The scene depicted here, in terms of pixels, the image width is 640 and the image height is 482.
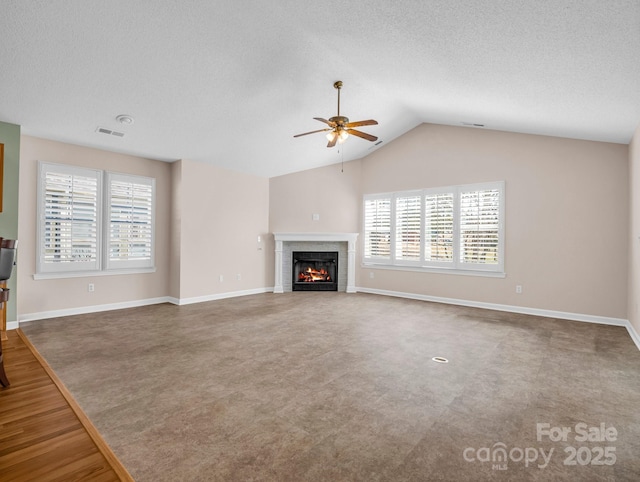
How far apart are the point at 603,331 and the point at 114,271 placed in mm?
7667

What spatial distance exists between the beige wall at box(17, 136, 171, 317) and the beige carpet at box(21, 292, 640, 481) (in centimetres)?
51

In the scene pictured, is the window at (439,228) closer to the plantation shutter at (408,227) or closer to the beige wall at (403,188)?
the plantation shutter at (408,227)

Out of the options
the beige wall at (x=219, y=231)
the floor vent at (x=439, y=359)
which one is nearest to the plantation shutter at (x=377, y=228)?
the beige wall at (x=219, y=231)

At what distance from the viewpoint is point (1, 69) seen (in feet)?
10.8

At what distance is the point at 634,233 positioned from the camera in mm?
4297

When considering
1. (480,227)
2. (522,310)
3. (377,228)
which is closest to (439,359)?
(522,310)

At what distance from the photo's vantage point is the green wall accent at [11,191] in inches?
170

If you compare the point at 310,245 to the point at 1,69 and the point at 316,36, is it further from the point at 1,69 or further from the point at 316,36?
the point at 1,69

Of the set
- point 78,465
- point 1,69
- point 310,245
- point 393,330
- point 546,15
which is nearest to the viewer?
point 78,465

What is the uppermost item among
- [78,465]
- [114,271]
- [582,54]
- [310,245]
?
[582,54]

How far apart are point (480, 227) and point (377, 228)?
223cm

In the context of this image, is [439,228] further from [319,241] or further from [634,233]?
[634,233]

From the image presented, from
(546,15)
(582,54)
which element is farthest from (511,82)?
(546,15)

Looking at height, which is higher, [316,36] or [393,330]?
[316,36]
